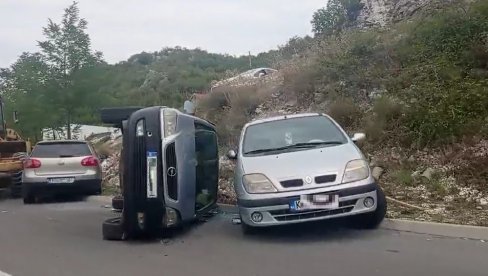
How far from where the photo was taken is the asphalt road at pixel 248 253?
A: 20.4 feet

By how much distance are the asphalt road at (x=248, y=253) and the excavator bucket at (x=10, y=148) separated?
7462 millimetres

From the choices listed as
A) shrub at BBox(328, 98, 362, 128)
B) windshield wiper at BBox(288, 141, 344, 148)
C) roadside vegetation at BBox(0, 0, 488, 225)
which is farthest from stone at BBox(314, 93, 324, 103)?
windshield wiper at BBox(288, 141, 344, 148)

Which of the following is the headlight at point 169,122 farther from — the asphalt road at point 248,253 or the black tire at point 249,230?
the black tire at point 249,230

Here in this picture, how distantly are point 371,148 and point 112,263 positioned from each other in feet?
22.9

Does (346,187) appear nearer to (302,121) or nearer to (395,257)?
(395,257)

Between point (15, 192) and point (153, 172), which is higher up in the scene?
point (153, 172)

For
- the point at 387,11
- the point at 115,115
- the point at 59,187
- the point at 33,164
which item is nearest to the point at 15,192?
the point at 33,164

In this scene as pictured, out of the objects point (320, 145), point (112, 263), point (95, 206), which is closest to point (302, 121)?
point (320, 145)

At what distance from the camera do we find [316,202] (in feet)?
23.6

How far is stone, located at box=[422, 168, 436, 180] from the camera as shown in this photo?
33.7 feet

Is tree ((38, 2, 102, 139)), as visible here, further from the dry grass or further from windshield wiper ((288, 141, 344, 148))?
windshield wiper ((288, 141, 344, 148))

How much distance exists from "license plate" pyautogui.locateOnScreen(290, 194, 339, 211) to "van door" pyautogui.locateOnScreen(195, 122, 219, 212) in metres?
2.02

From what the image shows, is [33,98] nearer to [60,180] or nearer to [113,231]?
[60,180]

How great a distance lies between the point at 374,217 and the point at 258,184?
1.66 meters
